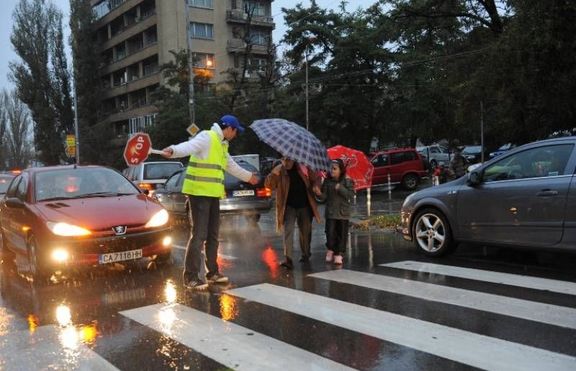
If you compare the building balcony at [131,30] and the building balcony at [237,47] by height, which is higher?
the building balcony at [131,30]

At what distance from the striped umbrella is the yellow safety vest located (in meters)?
0.81

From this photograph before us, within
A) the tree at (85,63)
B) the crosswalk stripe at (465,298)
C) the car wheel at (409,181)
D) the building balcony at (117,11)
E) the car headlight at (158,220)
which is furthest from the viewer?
the tree at (85,63)

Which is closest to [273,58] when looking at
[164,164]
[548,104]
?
[164,164]

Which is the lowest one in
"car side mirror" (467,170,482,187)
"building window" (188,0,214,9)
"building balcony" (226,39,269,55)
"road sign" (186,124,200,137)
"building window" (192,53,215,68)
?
"car side mirror" (467,170,482,187)

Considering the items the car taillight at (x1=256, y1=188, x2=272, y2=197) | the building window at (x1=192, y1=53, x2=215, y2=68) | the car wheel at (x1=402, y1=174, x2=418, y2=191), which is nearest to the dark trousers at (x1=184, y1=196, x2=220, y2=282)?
the car taillight at (x1=256, y1=188, x2=272, y2=197)

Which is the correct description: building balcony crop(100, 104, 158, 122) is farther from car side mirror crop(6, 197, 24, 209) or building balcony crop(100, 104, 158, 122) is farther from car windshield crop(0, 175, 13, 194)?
car side mirror crop(6, 197, 24, 209)

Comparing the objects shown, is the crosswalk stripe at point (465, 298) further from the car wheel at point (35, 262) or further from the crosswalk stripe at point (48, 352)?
the car wheel at point (35, 262)

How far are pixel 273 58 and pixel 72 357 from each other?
42.0m

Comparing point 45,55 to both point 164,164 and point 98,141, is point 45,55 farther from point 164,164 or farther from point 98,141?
point 164,164

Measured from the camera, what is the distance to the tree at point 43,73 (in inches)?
2479

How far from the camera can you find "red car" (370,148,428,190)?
26.3 m

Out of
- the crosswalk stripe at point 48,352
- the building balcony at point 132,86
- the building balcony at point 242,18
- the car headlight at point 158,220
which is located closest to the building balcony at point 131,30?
the building balcony at point 132,86

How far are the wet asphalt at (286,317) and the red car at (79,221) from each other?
0.35 metres

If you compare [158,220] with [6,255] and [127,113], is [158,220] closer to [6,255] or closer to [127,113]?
[6,255]
